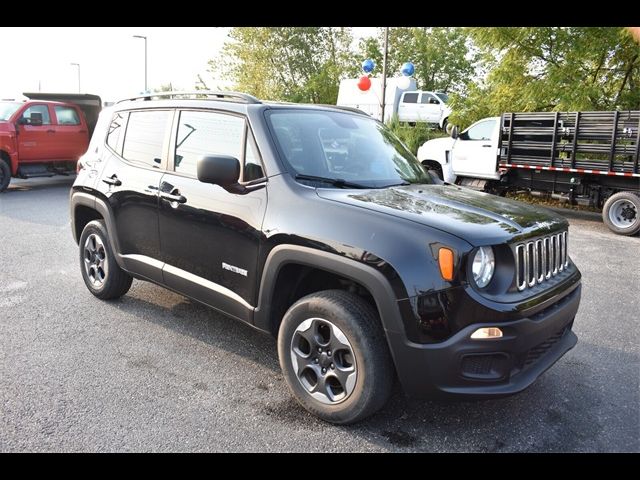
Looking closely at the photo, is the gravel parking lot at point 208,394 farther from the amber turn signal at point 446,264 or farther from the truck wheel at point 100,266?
the amber turn signal at point 446,264

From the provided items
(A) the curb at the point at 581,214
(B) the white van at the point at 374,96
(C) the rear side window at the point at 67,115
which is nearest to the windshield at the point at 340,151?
(A) the curb at the point at 581,214

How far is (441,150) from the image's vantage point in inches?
498

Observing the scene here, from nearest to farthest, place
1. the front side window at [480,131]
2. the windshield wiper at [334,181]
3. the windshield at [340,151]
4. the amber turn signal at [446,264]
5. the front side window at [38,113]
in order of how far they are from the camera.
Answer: the amber turn signal at [446,264], the windshield wiper at [334,181], the windshield at [340,151], the front side window at [480,131], the front side window at [38,113]

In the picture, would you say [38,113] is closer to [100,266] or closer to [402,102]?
[100,266]

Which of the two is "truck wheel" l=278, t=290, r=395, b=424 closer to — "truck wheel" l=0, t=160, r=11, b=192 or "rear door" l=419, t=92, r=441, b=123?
"truck wheel" l=0, t=160, r=11, b=192

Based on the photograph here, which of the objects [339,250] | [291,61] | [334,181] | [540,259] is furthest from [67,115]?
[291,61]

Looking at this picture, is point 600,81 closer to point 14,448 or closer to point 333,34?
point 14,448

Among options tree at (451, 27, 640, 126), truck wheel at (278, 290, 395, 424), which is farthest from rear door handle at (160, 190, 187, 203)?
tree at (451, 27, 640, 126)

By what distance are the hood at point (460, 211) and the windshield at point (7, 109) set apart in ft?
39.3

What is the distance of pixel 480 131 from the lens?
464 inches

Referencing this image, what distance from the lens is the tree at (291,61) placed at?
34.3m

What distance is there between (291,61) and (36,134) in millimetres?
25404
